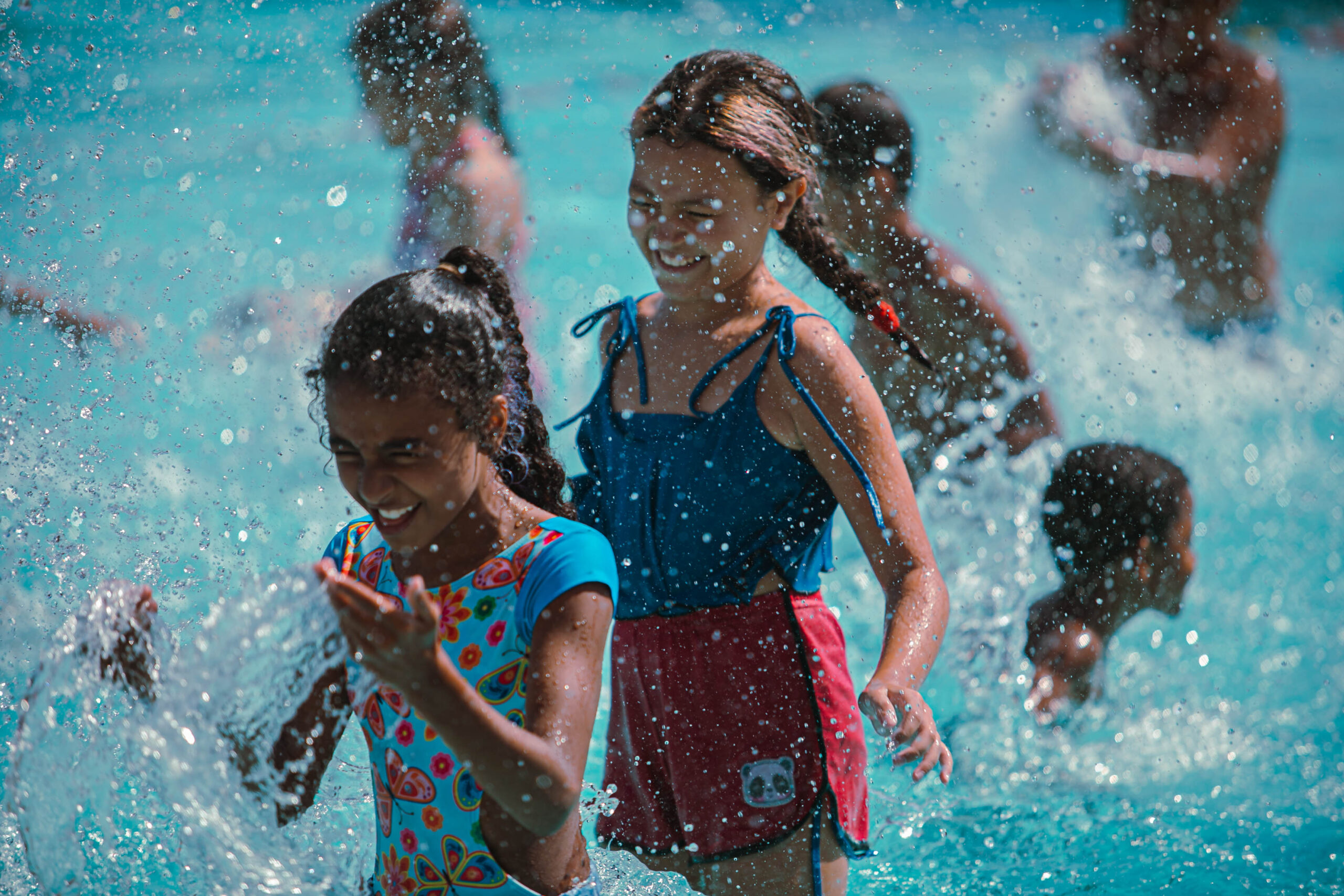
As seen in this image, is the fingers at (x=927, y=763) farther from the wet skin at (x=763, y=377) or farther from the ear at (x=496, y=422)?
the ear at (x=496, y=422)

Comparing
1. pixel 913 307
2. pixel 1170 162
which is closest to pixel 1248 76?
pixel 1170 162

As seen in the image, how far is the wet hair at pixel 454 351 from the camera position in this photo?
62.7 inches

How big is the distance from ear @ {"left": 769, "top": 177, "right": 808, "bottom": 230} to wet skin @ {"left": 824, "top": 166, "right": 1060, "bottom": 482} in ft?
4.00

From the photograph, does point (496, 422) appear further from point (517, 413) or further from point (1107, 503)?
point (1107, 503)

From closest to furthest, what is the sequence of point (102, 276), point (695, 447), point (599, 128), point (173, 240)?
1. point (695, 447)
2. point (102, 276)
3. point (173, 240)
4. point (599, 128)

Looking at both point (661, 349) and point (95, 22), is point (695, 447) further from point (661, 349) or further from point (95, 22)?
point (95, 22)

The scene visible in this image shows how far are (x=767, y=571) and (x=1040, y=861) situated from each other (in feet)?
4.53

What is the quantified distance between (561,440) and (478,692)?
3.93 m

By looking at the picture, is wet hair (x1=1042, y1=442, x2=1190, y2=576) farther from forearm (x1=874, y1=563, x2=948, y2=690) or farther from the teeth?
the teeth

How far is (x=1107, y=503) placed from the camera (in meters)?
3.62

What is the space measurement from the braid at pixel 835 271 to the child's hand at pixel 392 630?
127cm

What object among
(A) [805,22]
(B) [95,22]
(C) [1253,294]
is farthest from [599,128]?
(C) [1253,294]

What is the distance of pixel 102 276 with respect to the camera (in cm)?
559

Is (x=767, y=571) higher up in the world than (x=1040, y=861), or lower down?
higher up
